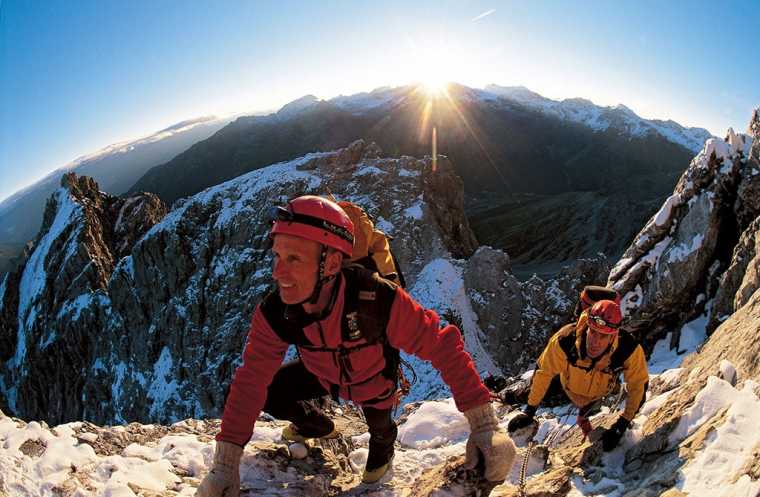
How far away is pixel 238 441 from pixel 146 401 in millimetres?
26288

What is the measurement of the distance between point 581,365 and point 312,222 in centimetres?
427

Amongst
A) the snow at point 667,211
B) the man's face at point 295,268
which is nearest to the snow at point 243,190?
the snow at point 667,211

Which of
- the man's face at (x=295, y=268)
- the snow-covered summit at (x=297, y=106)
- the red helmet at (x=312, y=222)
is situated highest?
the snow-covered summit at (x=297, y=106)

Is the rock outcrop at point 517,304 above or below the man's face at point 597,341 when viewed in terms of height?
below

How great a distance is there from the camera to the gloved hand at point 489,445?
298 centimetres

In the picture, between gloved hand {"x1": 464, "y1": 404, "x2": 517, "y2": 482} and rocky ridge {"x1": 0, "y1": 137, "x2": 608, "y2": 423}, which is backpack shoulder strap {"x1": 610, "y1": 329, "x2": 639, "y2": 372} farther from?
rocky ridge {"x1": 0, "y1": 137, "x2": 608, "y2": 423}

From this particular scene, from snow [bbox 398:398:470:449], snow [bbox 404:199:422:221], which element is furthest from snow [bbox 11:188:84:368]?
snow [bbox 398:398:470:449]

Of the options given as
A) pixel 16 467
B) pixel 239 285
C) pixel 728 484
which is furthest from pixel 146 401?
pixel 728 484

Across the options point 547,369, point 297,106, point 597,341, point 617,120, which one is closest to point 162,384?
point 547,369

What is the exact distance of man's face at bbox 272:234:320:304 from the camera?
3148mm

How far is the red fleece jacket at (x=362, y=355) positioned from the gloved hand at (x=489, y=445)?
0.30 ft

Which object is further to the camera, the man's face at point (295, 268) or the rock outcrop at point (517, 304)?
the rock outcrop at point (517, 304)

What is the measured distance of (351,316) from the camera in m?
3.35

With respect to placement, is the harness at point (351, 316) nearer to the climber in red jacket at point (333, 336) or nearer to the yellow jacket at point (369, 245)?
the climber in red jacket at point (333, 336)
